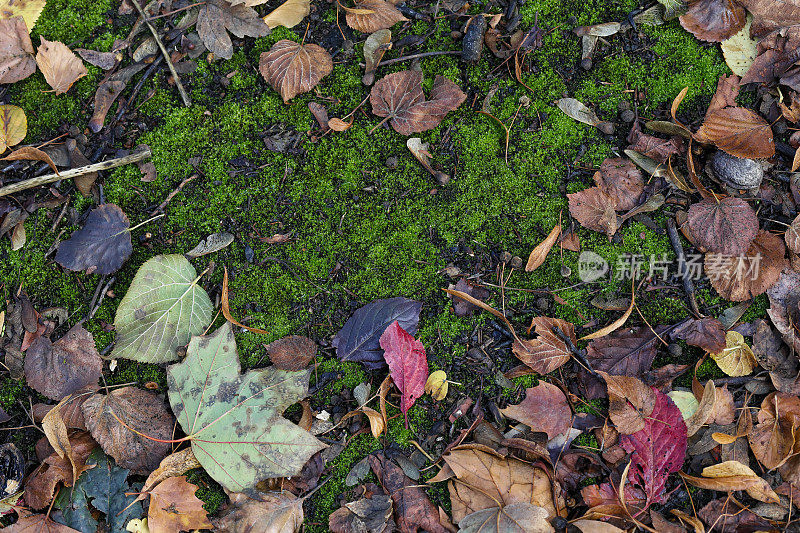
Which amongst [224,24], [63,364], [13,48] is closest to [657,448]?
[63,364]

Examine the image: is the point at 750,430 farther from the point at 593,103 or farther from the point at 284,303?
the point at 284,303

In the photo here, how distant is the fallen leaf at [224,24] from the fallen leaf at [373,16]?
462 millimetres

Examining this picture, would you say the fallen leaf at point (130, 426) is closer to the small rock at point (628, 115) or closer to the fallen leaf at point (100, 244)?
the fallen leaf at point (100, 244)

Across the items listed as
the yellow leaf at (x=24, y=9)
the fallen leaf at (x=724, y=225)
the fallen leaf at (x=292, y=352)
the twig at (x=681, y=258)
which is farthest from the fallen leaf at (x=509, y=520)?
the yellow leaf at (x=24, y=9)

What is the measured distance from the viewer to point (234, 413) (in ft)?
7.64

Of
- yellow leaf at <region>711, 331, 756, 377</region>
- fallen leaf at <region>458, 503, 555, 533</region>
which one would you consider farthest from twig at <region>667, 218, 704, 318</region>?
fallen leaf at <region>458, 503, 555, 533</region>

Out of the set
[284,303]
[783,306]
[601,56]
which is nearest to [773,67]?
[601,56]

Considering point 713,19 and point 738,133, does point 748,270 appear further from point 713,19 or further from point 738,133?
point 713,19

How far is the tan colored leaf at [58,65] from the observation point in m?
2.62

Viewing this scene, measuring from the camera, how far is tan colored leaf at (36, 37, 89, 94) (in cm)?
262

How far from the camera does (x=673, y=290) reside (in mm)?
2574

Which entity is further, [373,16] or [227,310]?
[373,16]

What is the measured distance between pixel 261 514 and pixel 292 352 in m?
0.72

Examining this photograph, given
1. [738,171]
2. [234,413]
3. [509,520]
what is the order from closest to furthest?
[509,520]
[234,413]
[738,171]
